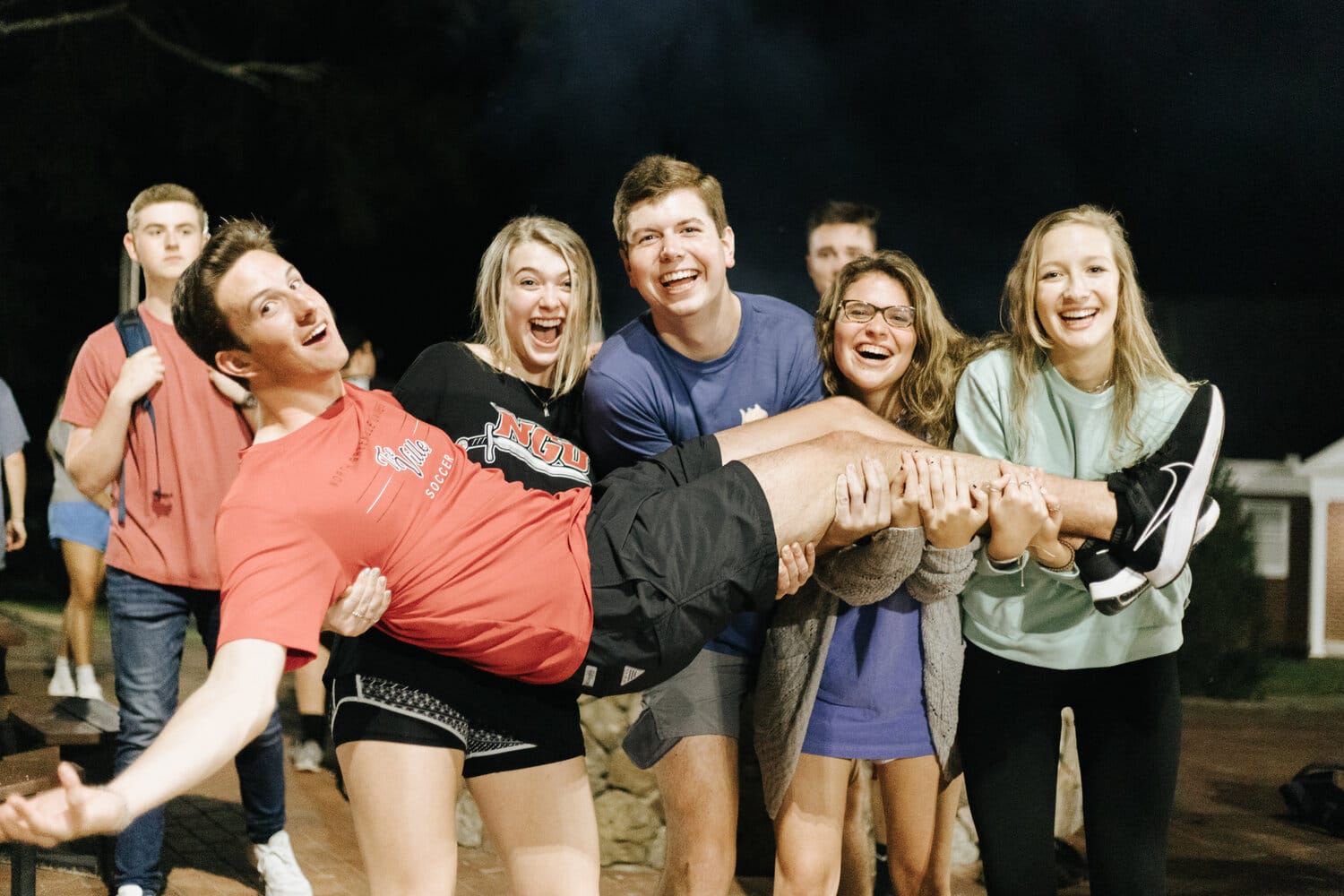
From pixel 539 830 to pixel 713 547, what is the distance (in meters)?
0.69

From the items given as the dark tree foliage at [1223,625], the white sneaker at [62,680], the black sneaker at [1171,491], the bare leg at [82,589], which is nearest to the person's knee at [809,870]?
the black sneaker at [1171,491]

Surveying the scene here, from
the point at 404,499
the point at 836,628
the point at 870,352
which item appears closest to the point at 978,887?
the point at 836,628

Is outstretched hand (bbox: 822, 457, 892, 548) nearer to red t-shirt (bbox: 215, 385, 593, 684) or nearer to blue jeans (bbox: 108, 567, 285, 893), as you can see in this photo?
red t-shirt (bbox: 215, 385, 593, 684)

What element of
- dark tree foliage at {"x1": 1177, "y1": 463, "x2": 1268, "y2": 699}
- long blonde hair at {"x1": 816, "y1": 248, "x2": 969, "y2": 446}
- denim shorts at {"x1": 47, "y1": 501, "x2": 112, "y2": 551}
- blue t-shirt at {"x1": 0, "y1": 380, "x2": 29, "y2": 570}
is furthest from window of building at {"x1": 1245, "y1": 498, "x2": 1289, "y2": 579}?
blue t-shirt at {"x1": 0, "y1": 380, "x2": 29, "y2": 570}

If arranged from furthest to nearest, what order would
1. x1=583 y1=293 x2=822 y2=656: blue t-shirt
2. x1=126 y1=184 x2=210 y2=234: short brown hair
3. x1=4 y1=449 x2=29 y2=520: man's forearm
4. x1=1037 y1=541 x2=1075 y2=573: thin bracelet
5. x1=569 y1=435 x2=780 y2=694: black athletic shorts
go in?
x1=4 y1=449 x2=29 y2=520: man's forearm, x1=126 y1=184 x2=210 y2=234: short brown hair, x1=583 y1=293 x2=822 y2=656: blue t-shirt, x1=1037 y1=541 x2=1075 y2=573: thin bracelet, x1=569 y1=435 x2=780 y2=694: black athletic shorts

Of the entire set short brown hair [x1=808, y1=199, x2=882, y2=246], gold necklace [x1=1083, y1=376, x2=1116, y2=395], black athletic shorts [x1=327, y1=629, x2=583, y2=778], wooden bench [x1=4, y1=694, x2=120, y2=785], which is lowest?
wooden bench [x1=4, y1=694, x2=120, y2=785]

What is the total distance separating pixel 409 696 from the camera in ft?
7.75

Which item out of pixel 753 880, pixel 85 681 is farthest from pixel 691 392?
pixel 85 681

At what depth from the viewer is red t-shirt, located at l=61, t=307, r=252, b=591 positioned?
11.4 ft

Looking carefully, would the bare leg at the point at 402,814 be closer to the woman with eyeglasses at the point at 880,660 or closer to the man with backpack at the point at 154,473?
the woman with eyeglasses at the point at 880,660

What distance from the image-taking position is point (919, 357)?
3.01 m

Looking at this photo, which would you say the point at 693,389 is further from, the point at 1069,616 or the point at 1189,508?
the point at 1189,508

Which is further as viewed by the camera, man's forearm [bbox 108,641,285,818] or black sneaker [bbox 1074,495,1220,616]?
black sneaker [bbox 1074,495,1220,616]

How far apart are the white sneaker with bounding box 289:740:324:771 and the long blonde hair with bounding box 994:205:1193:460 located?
3.80m
